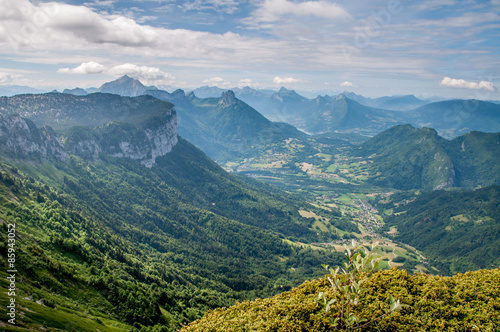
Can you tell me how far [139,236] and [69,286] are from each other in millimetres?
131720

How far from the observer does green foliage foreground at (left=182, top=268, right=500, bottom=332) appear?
24.6 meters

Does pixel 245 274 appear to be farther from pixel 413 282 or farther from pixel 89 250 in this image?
pixel 413 282

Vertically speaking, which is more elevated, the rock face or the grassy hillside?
the rock face

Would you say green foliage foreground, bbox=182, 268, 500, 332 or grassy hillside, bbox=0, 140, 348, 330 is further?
grassy hillside, bbox=0, 140, 348, 330

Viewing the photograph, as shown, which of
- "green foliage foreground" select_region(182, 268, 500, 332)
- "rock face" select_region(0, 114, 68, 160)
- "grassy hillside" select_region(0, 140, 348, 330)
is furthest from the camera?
"rock face" select_region(0, 114, 68, 160)

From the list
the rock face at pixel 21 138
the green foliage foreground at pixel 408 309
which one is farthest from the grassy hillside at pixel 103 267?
the green foliage foreground at pixel 408 309

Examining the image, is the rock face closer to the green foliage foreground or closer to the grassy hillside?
the grassy hillside

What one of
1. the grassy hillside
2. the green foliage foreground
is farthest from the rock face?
the green foliage foreground

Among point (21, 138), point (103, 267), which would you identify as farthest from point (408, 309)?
point (21, 138)

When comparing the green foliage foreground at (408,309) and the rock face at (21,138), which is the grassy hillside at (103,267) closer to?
the rock face at (21,138)

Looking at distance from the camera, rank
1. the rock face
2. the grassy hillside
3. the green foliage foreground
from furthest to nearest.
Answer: the rock face < the grassy hillside < the green foliage foreground

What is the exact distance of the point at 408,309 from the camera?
27.2 meters

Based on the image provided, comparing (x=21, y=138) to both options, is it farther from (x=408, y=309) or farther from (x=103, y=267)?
(x=408, y=309)

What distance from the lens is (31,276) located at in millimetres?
50156
